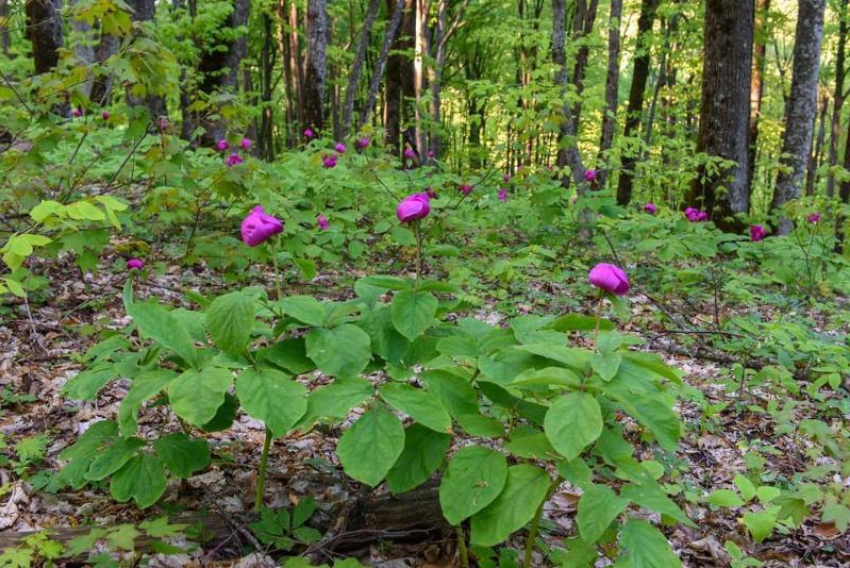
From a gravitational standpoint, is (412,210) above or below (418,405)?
above

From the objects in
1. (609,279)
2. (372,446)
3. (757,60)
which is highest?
(757,60)

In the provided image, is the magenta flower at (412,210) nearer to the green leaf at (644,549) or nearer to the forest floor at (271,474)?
the forest floor at (271,474)

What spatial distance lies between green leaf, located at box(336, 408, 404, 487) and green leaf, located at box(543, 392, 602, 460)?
1.20 feet

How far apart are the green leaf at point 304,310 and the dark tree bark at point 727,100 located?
684 centimetres

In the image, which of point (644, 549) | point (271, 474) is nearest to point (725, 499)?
point (644, 549)

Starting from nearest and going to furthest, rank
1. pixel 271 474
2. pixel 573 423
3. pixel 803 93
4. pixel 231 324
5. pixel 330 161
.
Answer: pixel 573 423, pixel 231 324, pixel 271 474, pixel 330 161, pixel 803 93

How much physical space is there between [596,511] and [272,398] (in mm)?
826

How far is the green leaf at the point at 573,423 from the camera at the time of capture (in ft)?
Answer: 4.13

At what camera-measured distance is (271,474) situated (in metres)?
2.27

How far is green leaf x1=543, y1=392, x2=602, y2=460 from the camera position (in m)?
1.26

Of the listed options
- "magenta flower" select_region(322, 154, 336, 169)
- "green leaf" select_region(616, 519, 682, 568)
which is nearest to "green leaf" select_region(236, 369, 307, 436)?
"green leaf" select_region(616, 519, 682, 568)

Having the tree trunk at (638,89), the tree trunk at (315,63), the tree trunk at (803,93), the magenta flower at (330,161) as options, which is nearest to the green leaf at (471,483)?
the magenta flower at (330,161)

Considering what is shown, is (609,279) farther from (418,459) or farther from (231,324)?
(231,324)

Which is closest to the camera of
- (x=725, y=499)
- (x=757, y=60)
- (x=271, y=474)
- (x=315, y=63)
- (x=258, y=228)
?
(x=258, y=228)
